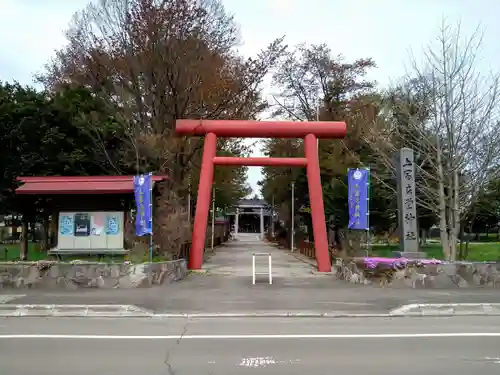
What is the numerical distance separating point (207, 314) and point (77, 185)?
35.7ft

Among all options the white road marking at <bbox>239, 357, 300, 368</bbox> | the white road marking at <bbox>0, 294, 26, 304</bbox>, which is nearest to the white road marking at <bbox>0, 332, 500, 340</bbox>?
the white road marking at <bbox>239, 357, 300, 368</bbox>

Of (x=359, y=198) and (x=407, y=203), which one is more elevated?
(x=359, y=198)

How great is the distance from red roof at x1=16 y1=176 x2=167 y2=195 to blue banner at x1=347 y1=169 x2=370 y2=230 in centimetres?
722

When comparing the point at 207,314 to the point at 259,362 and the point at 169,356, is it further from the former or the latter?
the point at 259,362

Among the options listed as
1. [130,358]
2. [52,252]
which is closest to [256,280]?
[52,252]

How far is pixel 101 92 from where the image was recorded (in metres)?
29.7

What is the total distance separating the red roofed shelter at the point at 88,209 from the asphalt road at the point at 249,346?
8762 mm

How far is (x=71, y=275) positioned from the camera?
16.9 m

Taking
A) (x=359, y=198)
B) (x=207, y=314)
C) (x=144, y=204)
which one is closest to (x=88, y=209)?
(x=144, y=204)

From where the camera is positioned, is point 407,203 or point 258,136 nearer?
point 407,203

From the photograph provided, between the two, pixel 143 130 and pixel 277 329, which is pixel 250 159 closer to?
pixel 143 130

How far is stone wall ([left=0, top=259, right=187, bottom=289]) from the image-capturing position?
16812mm

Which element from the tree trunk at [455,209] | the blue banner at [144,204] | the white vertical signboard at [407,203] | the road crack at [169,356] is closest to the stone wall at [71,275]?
the blue banner at [144,204]

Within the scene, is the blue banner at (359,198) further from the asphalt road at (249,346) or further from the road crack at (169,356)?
the road crack at (169,356)
